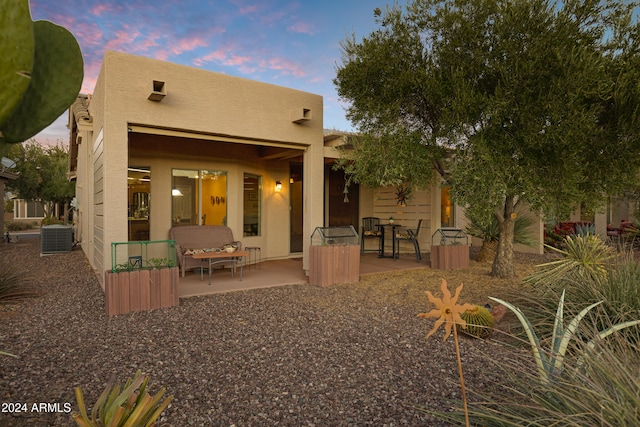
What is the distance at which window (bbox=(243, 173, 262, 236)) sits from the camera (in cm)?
1004

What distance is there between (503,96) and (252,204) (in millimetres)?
6370

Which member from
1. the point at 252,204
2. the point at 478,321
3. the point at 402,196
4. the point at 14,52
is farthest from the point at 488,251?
the point at 14,52

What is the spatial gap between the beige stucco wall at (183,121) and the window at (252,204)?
314 millimetres

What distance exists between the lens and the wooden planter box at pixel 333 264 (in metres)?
7.50

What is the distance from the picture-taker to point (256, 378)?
3.49 metres

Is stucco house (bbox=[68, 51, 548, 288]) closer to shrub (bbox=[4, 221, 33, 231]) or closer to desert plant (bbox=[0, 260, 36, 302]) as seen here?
desert plant (bbox=[0, 260, 36, 302])

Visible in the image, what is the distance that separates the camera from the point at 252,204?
403 inches

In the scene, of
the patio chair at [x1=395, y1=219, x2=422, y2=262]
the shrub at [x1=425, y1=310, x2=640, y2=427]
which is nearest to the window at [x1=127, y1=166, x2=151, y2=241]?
the patio chair at [x1=395, y1=219, x2=422, y2=262]

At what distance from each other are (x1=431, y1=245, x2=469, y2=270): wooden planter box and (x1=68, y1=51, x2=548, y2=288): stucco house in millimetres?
2028

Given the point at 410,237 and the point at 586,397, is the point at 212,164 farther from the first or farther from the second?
the point at 586,397

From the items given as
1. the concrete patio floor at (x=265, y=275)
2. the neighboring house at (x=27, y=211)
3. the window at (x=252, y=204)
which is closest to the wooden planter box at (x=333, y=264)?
the concrete patio floor at (x=265, y=275)

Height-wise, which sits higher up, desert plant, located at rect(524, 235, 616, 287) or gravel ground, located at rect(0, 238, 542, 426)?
desert plant, located at rect(524, 235, 616, 287)

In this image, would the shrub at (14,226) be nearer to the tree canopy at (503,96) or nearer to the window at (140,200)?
the window at (140,200)

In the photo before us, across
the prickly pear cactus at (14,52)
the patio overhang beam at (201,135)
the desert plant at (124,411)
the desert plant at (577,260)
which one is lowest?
the desert plant at (124,411)
